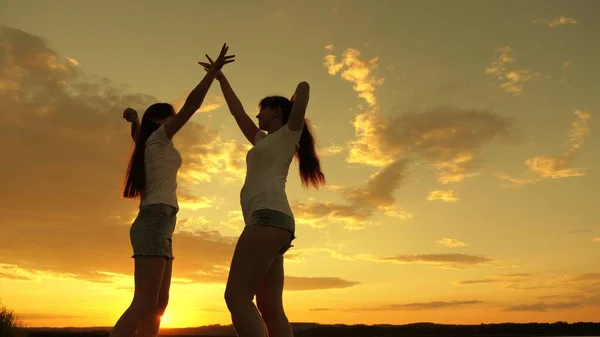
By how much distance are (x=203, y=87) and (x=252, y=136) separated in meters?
0.66

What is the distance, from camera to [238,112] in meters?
6.11

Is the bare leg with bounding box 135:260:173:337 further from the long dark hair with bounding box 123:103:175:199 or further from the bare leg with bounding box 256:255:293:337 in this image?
the bare leg with bounding box 256:255:293:337

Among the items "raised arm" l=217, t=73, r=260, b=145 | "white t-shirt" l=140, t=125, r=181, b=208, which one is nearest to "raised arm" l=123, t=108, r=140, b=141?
"white t-shirt" l=140, t=125, r=181, b=208

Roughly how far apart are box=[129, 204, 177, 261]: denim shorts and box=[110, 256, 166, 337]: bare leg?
74 millimetres

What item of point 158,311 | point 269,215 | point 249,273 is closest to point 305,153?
point 269,215

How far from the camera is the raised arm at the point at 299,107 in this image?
4961mm

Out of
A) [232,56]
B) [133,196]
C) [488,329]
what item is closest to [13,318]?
[133,196]

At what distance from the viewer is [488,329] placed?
2425cm

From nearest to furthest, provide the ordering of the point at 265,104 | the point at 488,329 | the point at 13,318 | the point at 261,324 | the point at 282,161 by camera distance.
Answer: the point at 261,324 → the point at 282,161 → the point at 265,104 → the point at 13,318 → the point at 488,329

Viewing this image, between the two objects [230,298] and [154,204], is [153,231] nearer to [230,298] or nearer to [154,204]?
[154,204]

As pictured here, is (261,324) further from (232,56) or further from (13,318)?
(13,318)

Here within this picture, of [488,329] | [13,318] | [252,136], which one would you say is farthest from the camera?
[488,329]

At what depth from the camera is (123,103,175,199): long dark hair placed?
5.83 m

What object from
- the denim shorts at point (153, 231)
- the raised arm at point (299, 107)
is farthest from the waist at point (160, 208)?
the raised arm at point (299, 107)
